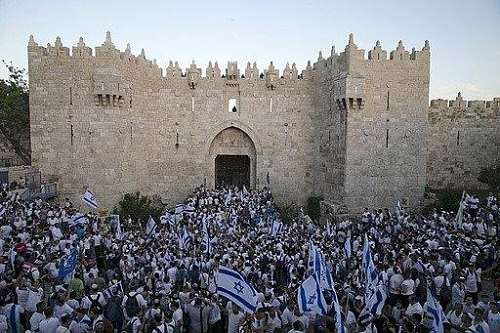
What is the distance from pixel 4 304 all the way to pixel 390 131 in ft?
50.7

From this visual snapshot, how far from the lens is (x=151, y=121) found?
21.7 meters

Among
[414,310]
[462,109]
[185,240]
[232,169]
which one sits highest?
[462,109]

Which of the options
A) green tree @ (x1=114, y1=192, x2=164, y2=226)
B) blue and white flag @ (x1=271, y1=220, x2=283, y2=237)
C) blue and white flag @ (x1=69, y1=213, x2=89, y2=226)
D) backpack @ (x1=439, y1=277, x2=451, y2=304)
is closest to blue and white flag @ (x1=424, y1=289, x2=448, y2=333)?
Result: backpack @ (x1=439, y1=277, x2=451, y2=304)

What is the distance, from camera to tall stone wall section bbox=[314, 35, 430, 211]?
18656 mm

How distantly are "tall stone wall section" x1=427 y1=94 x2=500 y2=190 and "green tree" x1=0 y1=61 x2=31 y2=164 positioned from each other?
64.0 ft

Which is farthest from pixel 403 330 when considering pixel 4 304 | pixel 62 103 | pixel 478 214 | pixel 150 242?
pixel 62 103

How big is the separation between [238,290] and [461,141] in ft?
57.2

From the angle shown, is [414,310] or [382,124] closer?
[414,310]

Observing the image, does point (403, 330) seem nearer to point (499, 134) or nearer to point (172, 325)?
point (172, 325)

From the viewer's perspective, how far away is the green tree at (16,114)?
856 inches

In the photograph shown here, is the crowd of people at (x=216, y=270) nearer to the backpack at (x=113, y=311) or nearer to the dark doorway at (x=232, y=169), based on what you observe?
the backpack at (x=113, y=311)

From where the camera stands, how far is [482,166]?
21219mm

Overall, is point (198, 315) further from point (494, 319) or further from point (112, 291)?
point (494, 319)

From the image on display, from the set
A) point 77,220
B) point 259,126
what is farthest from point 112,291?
point 259,126
